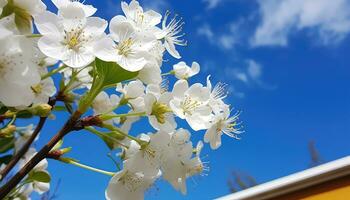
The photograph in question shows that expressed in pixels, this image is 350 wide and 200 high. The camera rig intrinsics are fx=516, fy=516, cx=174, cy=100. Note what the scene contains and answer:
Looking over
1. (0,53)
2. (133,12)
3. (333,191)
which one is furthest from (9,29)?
(333,191)

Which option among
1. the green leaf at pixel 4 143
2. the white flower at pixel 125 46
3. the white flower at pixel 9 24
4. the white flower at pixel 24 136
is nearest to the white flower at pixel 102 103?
the white flower at pixel 125 46

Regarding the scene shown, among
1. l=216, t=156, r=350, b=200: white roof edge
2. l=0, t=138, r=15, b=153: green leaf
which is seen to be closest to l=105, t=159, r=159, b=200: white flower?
l=0, t=138, r=15, b=153: green leaf

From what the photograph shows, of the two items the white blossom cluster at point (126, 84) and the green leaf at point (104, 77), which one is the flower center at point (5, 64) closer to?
the white blossom cluster at point (126, 84)

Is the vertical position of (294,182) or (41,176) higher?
(294,182)

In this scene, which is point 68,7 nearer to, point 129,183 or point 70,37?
point 70,37

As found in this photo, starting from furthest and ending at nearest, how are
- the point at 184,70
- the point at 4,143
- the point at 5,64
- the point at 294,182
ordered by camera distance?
the point at 294,182
the point at 4,143
the point at 184,70
the point at 5,64

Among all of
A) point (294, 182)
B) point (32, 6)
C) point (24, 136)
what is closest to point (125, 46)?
point (32, 6)
